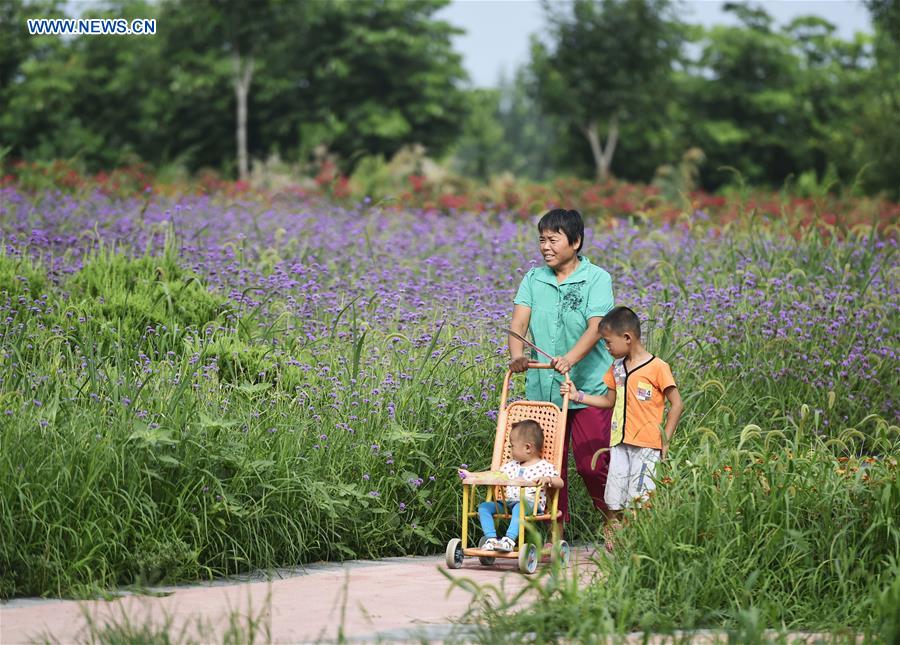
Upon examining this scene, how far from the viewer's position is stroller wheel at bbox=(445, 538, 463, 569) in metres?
5.43

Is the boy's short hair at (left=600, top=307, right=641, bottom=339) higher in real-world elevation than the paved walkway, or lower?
higher

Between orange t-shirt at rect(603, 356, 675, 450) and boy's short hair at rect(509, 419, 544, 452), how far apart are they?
0.39 metres

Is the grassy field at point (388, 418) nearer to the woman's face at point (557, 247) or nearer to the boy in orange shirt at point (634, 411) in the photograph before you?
the boy in orange shirt at point (634, 411)

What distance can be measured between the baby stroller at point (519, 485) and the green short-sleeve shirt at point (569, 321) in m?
0.24

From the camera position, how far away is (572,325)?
6.11m

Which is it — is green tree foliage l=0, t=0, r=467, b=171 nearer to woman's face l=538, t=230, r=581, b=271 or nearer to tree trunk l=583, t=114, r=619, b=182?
tree trunk l=583, t=114, r=619, b=182

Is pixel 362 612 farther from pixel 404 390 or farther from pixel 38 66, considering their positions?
pixel 38 66

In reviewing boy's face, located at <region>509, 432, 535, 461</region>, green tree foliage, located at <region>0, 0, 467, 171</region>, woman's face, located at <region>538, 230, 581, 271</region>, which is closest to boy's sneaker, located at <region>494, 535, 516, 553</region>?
boy's face, located at <region>509, 432, 535, 461</region>

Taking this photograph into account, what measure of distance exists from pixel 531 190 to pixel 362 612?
56.3ft

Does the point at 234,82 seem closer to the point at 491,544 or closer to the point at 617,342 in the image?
the point at 617,342

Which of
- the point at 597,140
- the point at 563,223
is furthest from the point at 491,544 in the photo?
the point at 597,140

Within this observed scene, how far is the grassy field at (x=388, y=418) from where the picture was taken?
4750 mm

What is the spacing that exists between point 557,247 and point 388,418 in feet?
4.09

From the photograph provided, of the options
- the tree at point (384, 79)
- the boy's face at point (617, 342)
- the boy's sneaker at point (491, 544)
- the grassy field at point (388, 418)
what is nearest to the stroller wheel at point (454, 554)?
the boy's sneaker at point (491, 544)
